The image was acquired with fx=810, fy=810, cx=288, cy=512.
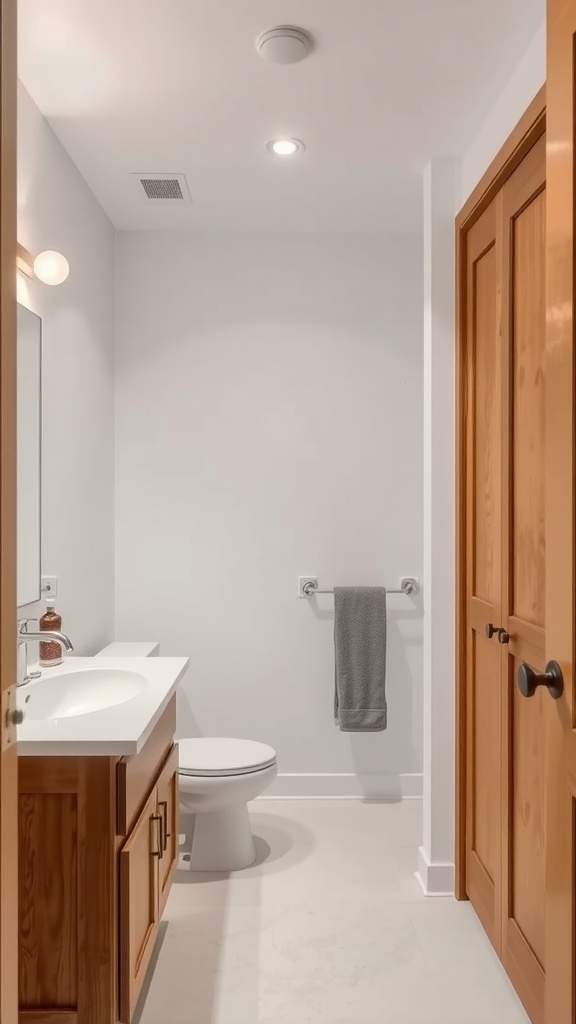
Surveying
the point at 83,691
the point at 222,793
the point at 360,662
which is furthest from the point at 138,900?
the point at 360,662

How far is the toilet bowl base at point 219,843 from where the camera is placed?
2.80 meters

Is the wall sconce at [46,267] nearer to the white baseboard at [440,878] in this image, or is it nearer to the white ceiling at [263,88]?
the white ceiling at [263,88]

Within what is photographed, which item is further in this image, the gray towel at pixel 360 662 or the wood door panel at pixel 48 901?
the gray towel at pixel 360 662

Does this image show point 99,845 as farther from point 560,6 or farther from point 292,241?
point 292,241

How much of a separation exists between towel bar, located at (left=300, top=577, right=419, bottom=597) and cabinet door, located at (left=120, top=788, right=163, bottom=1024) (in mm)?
1463

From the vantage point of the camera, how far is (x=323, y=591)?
344 cm

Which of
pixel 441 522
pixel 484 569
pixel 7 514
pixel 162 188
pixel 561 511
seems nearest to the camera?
pixel 7 514

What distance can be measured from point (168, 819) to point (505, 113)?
2.16 metres

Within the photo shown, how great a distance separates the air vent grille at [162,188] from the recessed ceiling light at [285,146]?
1.41 feet

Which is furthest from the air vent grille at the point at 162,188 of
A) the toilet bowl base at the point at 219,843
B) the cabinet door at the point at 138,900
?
the toilet bowl base at the point at 219,843

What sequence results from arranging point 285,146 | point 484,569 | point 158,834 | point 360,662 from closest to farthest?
1. point 158,834
2. point 484,569
3. point 285,146
4. point 360,662

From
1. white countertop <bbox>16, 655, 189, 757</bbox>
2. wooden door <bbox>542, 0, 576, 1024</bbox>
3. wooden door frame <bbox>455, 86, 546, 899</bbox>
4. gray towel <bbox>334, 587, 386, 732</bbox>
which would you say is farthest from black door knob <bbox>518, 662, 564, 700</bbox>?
gray towel <bbox>334, 587, 386, 732</bbox>

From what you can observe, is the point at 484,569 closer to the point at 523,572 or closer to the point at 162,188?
the point at 523,572

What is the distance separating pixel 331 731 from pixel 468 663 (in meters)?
1.10
